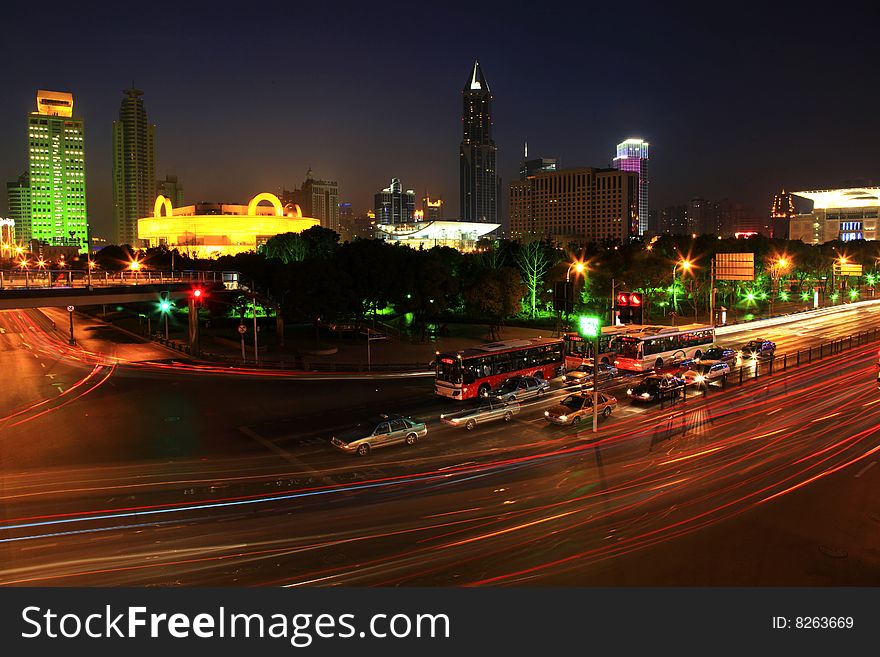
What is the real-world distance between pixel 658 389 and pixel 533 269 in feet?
134

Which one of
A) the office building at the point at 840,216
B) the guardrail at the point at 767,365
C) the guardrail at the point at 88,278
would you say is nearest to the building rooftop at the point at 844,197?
the office building at the point at 840,216

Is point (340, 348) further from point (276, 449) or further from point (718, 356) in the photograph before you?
point (718, 356)

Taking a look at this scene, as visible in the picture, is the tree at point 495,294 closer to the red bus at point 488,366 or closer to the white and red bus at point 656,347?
the white and red bus at point 656,347

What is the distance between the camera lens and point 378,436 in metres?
21.2

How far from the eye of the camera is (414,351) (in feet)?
148

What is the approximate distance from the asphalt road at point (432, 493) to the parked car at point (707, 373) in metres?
2.30

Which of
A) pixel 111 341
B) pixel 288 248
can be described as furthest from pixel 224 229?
pixel 111 341

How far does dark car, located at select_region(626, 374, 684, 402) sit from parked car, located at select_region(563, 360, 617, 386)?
3881 mm

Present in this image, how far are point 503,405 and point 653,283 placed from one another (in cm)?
3881

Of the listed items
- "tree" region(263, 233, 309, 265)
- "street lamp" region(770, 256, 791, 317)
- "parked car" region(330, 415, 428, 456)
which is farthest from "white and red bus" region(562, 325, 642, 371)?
"street lamp" region(770, 256, 791, 317)

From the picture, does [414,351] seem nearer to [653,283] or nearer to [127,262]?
[653,283]

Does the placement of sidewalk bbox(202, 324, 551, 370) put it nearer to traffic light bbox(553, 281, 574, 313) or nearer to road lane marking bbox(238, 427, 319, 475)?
traffic light bbox(553, 281, 574, 313)

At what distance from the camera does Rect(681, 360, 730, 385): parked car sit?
105 ft

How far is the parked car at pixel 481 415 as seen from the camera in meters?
24.1
